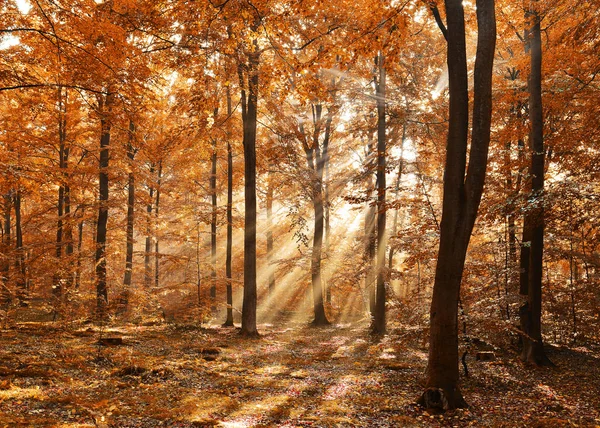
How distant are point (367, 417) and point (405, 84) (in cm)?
1386

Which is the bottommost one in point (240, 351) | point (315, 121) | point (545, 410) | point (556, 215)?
point (240, 351)

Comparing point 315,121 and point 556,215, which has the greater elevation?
point 315,121

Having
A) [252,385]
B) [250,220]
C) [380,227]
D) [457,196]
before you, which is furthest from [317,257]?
[457,196]

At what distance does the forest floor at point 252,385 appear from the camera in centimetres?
562

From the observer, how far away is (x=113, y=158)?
1453 cm

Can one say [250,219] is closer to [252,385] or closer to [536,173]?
[252,385]

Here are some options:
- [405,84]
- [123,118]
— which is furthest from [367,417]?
[405,84]

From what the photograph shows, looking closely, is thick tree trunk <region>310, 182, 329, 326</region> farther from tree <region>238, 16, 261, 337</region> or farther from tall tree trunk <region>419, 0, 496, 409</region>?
tall tree trunk <region>419, 0, 496, 409</region>

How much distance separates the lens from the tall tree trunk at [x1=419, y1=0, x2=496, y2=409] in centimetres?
610

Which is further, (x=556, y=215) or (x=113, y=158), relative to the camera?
(x=113, y=158)

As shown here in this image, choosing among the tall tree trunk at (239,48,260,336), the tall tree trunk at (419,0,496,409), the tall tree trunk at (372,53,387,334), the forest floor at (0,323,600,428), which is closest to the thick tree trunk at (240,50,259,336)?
the tall tree trunk at (239,48,260,336)

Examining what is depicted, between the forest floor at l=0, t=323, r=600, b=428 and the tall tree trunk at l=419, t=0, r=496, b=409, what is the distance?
585 millimetres

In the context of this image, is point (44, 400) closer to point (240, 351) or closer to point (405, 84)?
point (240, 351)

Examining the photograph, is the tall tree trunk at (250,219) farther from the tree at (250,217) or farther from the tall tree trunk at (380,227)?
the tall tree trunk at (380,227)
